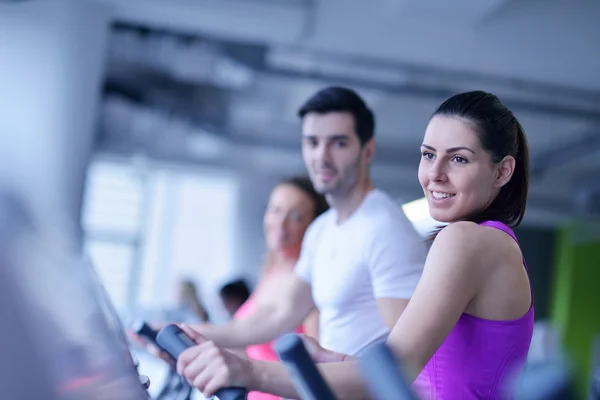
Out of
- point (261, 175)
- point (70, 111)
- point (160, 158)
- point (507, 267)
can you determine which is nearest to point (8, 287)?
point (507, 267)

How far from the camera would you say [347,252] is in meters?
1.68

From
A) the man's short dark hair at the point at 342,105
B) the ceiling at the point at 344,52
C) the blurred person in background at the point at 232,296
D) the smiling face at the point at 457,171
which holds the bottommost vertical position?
the blurred person in background at the point at 232,296

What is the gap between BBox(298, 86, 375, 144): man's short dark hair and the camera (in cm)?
176

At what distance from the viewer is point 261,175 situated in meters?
11.2

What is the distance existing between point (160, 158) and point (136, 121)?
1.58 m

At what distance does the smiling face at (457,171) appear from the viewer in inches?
45.1

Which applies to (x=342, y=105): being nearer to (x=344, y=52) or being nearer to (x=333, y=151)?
(x=333, y=151)

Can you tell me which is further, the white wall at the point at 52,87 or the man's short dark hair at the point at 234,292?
the white wall at the point at 52,87

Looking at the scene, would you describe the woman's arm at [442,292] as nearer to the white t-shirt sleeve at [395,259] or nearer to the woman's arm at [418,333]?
the woman's arm at [418,333]

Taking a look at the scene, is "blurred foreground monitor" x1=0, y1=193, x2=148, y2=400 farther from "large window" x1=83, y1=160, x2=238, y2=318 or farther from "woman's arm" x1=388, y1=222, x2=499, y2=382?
"large window" x1=83, y1=160, x2=238, y2=318

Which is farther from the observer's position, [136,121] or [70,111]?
[136,121]

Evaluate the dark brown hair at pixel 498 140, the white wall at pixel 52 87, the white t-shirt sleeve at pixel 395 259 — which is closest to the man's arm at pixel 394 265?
the white t-shirt sleeve at pixel 395 259

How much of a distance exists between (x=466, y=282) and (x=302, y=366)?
0.36 m

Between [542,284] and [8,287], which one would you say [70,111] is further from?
[542,284]
